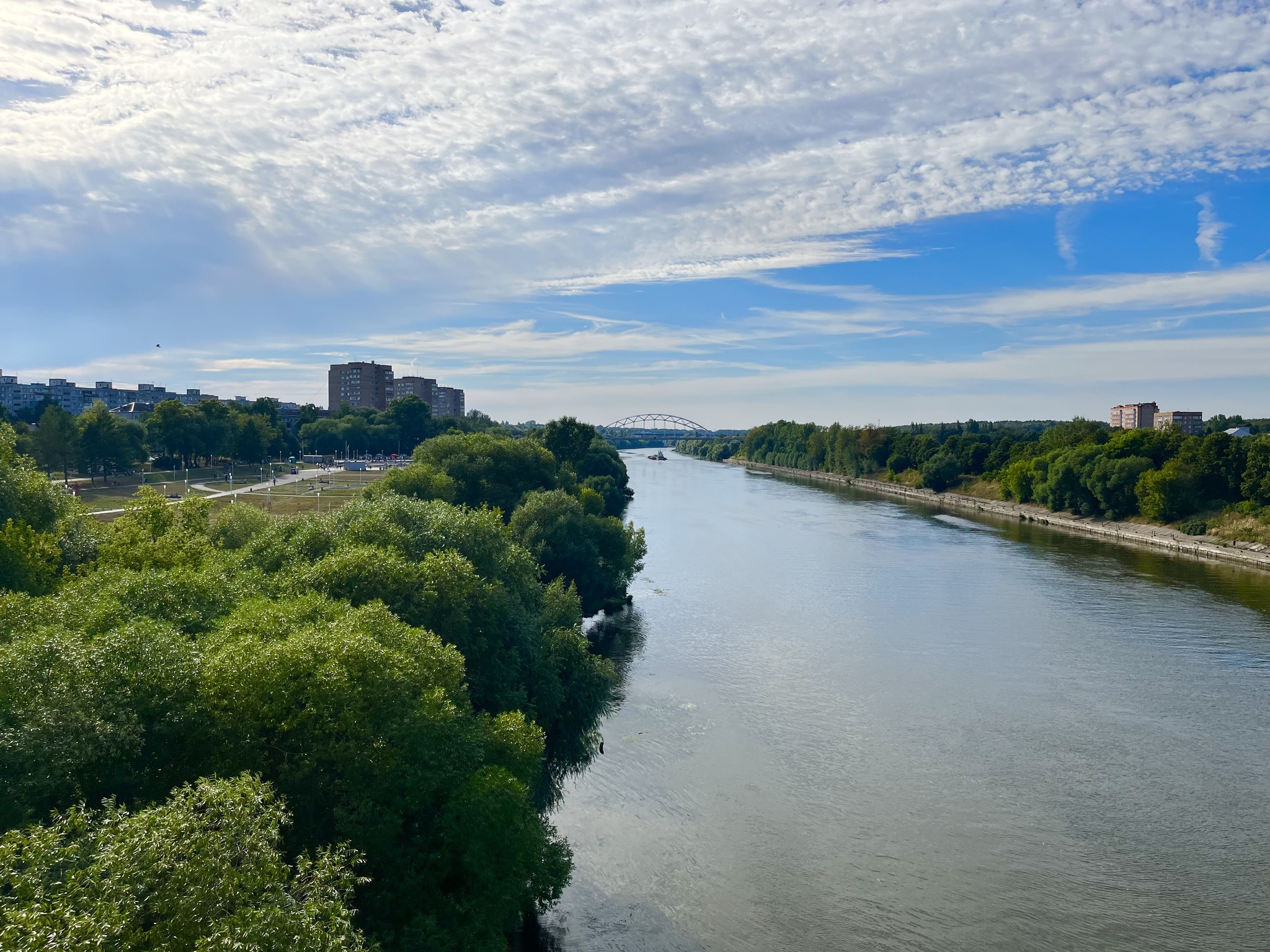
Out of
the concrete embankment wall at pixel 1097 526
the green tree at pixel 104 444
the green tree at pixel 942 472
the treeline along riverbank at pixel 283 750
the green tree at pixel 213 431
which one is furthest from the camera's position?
the green tree at pixel 942 472

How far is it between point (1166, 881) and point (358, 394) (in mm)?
146586

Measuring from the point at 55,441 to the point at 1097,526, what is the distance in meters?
65.7

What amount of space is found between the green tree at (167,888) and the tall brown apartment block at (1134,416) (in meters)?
135

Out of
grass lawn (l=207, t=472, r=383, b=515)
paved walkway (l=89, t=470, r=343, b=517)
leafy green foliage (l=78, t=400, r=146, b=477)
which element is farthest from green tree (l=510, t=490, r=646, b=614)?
leafy green foliage (l=78, t=400, r=146, b=477)

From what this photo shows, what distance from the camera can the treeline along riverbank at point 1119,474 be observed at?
52031 mm

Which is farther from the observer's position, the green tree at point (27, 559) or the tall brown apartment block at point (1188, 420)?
the tall brown apartment block at point (1188, 420)

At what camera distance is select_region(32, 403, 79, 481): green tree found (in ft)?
178

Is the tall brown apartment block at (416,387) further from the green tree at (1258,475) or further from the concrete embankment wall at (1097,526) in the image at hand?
the green tree at (1258,475)

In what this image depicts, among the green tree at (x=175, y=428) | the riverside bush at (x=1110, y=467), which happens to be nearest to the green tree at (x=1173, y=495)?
the riverside bush at (x=1110, y=467)

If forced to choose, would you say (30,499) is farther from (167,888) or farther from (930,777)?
(930,777)

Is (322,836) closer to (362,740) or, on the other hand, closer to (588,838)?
(362,740)

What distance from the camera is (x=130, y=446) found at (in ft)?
196

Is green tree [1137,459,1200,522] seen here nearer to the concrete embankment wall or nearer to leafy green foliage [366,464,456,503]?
the concrete embankment wall

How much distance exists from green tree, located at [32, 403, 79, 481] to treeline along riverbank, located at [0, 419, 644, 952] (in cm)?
4222
